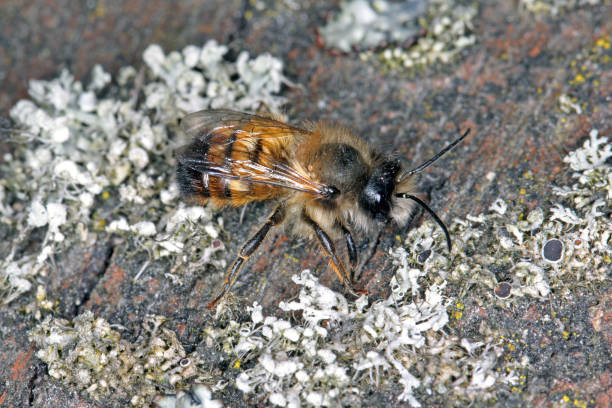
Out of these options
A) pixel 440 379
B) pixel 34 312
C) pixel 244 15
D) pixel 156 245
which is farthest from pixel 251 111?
pixel 440 379

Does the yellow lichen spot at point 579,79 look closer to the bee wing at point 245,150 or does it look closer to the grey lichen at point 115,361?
the bee wing at point 245,150

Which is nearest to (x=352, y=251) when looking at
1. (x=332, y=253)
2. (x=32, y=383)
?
(x=332, y=253)

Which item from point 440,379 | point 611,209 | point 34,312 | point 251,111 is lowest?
point 34,312

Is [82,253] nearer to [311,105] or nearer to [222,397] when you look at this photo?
[222,397]

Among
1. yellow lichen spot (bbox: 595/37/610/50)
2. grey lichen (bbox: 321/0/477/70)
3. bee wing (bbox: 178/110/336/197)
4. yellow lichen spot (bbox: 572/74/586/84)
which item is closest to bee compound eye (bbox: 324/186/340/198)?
bee wing (bbox: 178/110/336/197)

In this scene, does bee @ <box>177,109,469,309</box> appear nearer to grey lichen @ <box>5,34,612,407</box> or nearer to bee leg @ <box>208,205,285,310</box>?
bee leg @ <box>208,205,285,310</box>

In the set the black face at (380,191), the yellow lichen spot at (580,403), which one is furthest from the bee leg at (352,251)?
the yellow lichen spot at (580,403)
